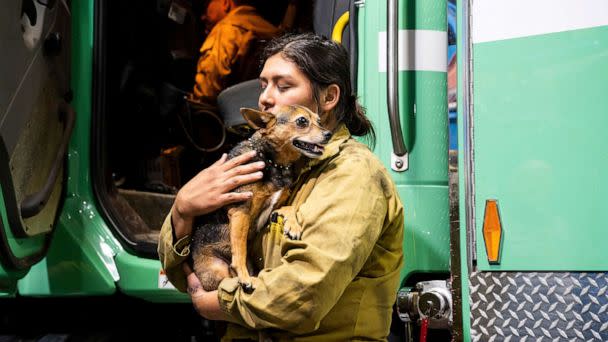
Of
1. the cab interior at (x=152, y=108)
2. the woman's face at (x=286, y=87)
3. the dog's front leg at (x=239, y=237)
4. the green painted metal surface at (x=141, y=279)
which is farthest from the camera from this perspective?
the cab interior at (x=152, y=108)

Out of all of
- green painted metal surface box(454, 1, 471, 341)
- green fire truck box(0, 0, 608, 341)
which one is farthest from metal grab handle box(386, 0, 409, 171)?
green painted metal surface box(454, 1, 471, 341)

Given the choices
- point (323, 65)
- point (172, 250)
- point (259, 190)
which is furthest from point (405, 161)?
point (172, 250)

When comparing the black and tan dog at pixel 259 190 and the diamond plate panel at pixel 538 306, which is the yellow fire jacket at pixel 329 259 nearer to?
the black and tan dog at pixel 259 190

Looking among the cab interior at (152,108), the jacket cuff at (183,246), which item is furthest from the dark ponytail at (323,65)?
the cab interior at (152,108)

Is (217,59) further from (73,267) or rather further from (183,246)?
(183,246)

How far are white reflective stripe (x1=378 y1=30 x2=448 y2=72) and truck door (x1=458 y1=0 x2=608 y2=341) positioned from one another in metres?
0.32

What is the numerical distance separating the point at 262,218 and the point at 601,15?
1094mm

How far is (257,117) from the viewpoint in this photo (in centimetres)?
183

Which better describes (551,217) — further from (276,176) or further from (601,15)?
(276,176)

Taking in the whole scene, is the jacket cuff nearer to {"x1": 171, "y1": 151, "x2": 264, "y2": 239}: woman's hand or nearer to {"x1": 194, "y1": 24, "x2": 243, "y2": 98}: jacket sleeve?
{"x1": 171, "y1": 151, "x2": 264, "y2": 239}: woman's hand

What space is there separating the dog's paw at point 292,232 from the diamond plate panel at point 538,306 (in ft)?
2.53

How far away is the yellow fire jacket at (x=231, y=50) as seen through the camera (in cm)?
377

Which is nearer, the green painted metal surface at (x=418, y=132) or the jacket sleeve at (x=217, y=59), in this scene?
the green painted metal surface at (x=418, y=132)

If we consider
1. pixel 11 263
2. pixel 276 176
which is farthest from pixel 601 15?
pixel 11 263
